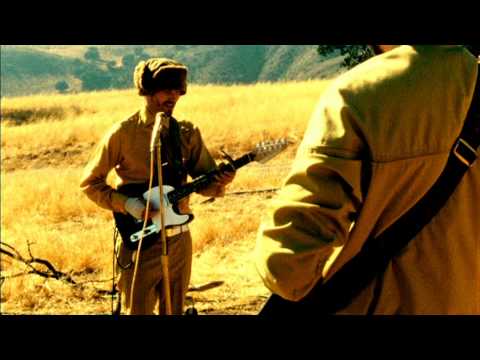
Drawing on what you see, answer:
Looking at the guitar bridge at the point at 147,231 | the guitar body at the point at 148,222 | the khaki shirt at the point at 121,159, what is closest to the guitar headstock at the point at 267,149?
the khaki shirt at the point at 121,159

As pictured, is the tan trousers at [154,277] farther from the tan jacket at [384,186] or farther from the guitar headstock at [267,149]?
the tan jacket at [384,186]

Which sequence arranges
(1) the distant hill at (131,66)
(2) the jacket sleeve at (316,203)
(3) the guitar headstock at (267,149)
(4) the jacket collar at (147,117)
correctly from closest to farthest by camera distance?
(2) the jacket sleeve at (316,203), (4) the jacket collar at (147,117), (3) the guitar headstock at (267,149), (1) the distant hill at (131,66)

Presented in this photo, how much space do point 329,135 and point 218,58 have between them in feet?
428

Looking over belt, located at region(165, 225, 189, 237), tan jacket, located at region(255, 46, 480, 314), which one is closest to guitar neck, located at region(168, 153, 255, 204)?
belt, located at region(165, 225, 189, 237)

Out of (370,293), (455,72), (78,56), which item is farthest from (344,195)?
(78,56)

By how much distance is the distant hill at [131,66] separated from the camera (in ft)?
355

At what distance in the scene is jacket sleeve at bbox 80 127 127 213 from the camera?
164 inches

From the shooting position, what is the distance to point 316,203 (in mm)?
1700

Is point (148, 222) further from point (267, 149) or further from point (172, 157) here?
point (267, 149)

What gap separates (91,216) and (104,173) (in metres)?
6.75

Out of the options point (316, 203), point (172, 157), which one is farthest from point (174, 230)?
point (316, 203)

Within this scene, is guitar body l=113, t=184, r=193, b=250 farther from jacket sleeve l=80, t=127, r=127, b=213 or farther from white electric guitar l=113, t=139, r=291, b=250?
jacket sleeve l=80, t=127, r=127, b=213

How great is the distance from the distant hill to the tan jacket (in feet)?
330
